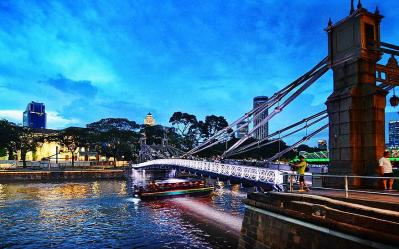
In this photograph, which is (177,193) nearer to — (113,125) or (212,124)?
(212,124)

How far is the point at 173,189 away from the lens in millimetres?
44219

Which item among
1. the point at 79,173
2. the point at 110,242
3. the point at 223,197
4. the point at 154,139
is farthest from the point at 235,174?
the point at 154,139

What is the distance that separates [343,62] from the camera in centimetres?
1695

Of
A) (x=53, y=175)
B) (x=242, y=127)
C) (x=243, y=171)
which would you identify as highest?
(x=242, y=127)

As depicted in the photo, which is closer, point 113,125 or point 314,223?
point 314,223

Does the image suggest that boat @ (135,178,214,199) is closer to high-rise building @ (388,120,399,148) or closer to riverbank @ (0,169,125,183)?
riverbank @ (0,169,125,183)

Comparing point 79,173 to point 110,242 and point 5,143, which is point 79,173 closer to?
point 5,143

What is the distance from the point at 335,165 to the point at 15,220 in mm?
24056

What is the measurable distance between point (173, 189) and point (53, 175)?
3736 cm

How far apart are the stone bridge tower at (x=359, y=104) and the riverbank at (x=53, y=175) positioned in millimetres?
62689

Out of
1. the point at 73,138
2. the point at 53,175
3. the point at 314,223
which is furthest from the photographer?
the point at 73,138

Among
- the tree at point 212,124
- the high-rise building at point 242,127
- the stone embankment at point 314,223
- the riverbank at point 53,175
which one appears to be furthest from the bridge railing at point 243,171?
the tree at point 212,124

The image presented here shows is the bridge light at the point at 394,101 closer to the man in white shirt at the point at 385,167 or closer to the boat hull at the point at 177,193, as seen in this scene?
the man in white shirt at the point at 385,167

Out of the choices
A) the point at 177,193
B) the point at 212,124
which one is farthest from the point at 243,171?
the point at 212,124
